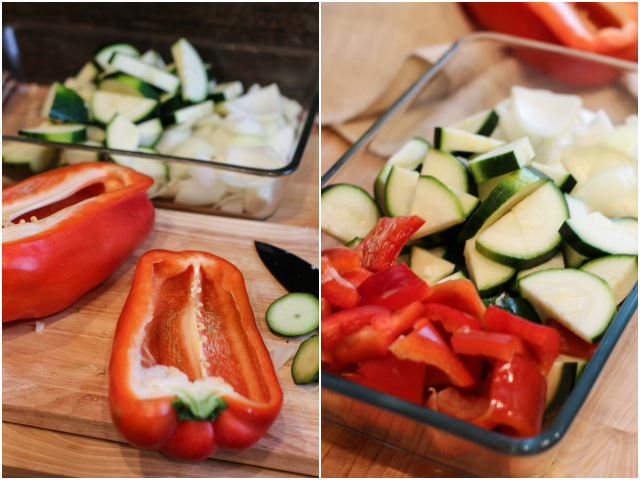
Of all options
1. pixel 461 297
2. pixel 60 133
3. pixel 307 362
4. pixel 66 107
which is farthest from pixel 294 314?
pixel 66 107

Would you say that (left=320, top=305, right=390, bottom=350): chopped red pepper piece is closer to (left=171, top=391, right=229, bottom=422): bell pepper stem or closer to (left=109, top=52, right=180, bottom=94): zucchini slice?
(left=171, top=391, right=229, bottom=422): bell pepper stem

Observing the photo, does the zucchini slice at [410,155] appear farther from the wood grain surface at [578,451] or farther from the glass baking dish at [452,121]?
the wood grain surface at [578,451]

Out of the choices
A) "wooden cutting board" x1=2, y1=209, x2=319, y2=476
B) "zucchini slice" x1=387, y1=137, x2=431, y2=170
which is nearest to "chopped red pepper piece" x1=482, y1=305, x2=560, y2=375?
"wooden cutting board" x1=2, y1=209, x2=319, y2=476

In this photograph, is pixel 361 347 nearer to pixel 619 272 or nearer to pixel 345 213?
pixel 345 213

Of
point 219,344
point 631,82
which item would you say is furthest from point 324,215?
point 631,82

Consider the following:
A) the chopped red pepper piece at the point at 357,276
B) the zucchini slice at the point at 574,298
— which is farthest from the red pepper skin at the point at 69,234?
the zucchini slice at the point at 574,298

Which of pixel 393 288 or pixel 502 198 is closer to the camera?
pixel 393 288
